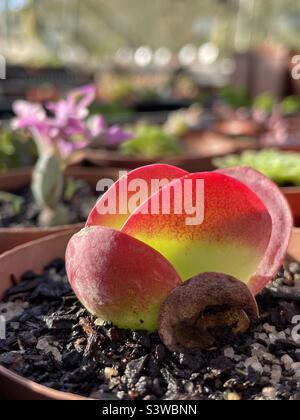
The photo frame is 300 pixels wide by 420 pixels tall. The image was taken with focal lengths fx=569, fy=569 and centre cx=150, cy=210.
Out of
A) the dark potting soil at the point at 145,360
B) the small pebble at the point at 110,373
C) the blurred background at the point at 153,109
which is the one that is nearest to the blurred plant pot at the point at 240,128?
the blurred background at the point at 153,109

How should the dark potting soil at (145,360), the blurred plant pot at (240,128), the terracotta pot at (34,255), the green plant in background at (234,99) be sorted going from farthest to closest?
the green plant in background at (234,99) → the blurred plant pot at (240,128) → the terracotta pot at (34,255) → the dark potting soil at (145,360)

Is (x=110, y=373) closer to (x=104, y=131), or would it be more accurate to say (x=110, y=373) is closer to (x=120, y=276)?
(x=120, y=276)

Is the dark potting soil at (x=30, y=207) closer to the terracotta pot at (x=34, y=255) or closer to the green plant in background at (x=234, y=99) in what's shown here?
the terracotta pot at (x=34, y=255)

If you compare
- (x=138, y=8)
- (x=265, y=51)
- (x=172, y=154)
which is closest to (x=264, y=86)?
(x=265, y=51)

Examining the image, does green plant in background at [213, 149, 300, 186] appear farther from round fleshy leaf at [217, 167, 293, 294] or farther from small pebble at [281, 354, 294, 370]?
small pebble at [281, 354, 294, 370]

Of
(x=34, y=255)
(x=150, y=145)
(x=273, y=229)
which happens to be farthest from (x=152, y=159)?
(x=273, y=229)

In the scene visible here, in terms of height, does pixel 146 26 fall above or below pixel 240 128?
above
